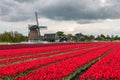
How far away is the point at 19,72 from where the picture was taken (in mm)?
18922

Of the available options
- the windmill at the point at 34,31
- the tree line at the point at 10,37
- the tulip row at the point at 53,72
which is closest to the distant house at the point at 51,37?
the tree line at the point at 10,37

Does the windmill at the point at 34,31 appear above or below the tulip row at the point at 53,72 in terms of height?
above

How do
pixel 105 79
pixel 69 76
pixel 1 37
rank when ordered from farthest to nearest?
pixel 1 37
pixel 69 76
pixel 105 79

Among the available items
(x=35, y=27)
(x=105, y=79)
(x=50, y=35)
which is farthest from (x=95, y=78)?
(x=50, y=35)

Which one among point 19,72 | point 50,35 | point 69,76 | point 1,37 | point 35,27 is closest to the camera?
point 69,76

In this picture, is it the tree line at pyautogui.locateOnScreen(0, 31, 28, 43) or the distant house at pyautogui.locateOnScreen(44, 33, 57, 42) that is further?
the distant house at pyautogui.locateOnScreen(44, 33, 57, 42)

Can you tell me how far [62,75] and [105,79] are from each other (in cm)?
262

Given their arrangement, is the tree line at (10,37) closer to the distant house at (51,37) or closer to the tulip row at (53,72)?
the distant house at (51,37)

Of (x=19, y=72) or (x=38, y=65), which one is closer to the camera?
(x=19, y=72)

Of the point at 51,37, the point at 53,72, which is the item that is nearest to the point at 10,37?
the point at 51,37

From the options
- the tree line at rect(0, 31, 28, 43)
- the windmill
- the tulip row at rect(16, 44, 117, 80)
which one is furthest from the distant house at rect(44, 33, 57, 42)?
the tulip row at rect(16, 44, 117, 80)

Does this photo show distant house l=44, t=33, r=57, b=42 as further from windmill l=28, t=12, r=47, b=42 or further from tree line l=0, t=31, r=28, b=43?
windmill l=28, t=12, r=47, b=42

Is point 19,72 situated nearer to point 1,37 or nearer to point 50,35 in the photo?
point 1,37

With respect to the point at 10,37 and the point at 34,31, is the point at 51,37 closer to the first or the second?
the point at 10,37
